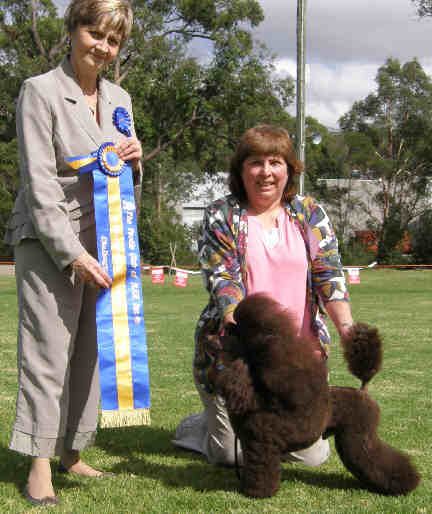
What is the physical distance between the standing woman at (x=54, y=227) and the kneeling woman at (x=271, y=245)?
626mm

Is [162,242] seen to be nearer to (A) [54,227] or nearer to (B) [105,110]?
(B) [105,110]

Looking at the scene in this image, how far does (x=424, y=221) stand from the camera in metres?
32.9

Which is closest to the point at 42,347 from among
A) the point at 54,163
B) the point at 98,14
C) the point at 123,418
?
the point at 123,418

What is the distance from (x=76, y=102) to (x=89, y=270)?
2.34 ft

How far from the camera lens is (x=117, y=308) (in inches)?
121

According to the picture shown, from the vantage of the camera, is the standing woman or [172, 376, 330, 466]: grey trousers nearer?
the standing woman

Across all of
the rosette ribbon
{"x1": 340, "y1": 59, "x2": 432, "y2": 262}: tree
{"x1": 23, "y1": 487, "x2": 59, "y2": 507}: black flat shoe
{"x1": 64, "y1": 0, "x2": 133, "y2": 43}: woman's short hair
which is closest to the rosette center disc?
the rosette ribbon

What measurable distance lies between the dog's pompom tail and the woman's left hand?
4.02 ft

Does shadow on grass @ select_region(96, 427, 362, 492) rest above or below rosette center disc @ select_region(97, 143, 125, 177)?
below

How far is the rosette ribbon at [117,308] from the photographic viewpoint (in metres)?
3.04

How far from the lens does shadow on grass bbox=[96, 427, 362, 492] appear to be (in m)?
3.28

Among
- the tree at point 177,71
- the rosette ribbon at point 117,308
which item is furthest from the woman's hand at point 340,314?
the tree at point 177,71

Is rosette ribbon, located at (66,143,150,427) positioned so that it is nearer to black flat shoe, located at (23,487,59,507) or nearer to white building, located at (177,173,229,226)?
black flat shoe, located at (23,487,59,507)

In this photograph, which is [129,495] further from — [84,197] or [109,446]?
[84,197]
